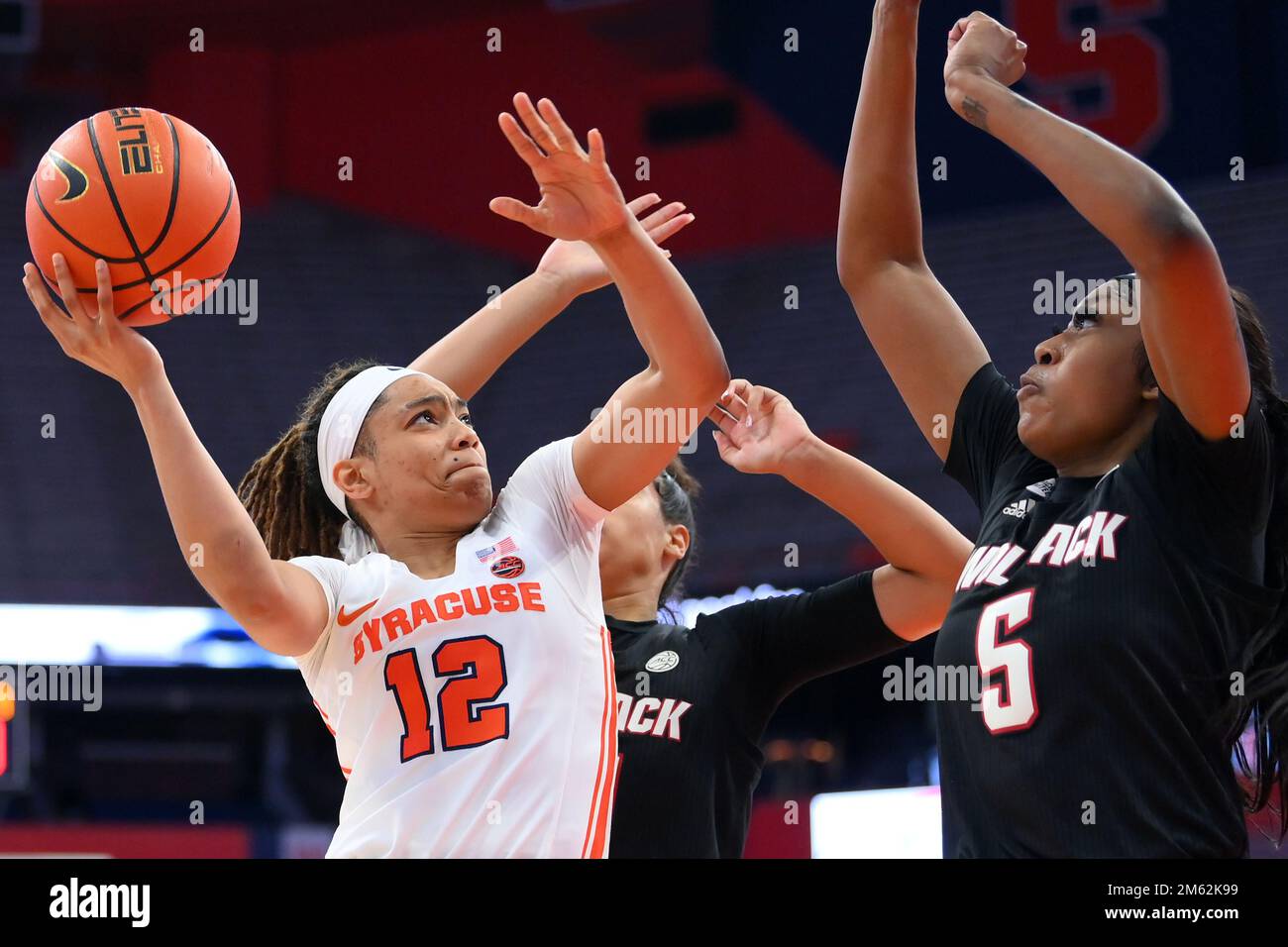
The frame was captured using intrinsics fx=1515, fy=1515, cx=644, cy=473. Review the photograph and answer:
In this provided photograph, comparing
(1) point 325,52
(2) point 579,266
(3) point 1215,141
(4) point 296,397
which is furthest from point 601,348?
(2) point 579,266

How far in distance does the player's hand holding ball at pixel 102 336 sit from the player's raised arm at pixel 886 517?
4.38 feet

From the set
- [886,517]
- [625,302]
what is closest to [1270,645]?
[886,517]

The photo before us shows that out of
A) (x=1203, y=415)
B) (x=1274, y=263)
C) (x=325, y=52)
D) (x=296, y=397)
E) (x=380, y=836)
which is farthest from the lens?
(x=325, y=52)

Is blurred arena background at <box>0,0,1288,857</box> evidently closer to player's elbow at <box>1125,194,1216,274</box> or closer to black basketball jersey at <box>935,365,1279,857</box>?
black basketball jersey at <box>935,365,1279,857</box>

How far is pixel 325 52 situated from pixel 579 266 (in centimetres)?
979

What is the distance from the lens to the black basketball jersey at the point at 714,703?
11.1 feet

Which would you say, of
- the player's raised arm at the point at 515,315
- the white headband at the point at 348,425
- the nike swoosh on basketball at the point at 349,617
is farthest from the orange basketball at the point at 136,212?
the nike swoosh on basketball at the point at 349,617

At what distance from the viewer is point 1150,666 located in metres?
2.48

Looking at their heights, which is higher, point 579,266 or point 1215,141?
point 1215,141

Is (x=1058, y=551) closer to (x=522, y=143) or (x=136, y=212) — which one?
(x=522, y=143)

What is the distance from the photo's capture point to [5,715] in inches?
431

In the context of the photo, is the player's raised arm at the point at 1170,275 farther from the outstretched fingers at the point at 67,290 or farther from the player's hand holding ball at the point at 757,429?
the outstretched fingers at the point at 67,290

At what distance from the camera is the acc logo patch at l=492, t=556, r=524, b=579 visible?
9.40ft
